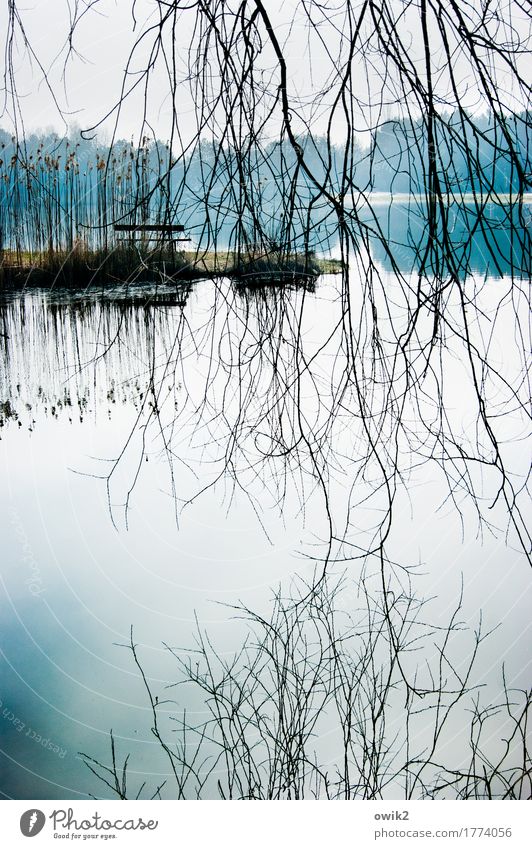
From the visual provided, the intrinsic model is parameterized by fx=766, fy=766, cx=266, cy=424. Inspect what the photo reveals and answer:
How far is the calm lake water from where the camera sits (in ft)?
5.65

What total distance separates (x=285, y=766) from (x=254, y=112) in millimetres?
1409

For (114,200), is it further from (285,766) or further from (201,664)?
(285,766)

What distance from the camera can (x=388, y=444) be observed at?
176 centimetres

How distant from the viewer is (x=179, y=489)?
1.77m

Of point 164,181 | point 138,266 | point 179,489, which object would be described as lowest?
point 179,489

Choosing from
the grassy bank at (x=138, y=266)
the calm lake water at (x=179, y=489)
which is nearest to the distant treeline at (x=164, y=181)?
the grassy bank at (x=138, y=266)

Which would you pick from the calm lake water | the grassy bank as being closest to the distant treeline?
the grassy bank

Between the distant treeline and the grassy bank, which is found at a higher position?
the distant treeline

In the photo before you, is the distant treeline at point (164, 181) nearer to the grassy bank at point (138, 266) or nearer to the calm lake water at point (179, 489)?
the grassy bank at point (138, 266)

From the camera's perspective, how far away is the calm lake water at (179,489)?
1.72 m

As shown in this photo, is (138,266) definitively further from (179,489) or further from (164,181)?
(179,489)

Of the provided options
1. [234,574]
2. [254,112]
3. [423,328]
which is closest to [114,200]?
[254,112]

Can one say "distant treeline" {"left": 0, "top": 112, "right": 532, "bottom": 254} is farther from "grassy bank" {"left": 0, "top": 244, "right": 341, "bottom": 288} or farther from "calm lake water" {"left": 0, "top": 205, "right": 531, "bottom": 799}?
"calm lake water" {"left": 0, "top": 205, "right": 531, "bottom": 799}

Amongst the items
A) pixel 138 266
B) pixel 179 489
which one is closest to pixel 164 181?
→ pixel 138 266
